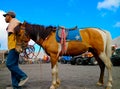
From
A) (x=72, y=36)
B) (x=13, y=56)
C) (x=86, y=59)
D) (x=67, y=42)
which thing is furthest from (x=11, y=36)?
(x=86, y=59)

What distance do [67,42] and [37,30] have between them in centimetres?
110

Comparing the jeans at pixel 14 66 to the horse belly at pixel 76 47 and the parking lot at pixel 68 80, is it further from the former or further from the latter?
the horse belly at pixel 76 47

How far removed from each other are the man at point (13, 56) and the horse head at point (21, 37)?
125mm

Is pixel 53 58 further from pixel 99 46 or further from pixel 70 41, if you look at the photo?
pixel 99 46

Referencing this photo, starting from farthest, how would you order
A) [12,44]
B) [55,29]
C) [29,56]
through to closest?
1. [29,56]
2. [55,29]
3. [12,44]

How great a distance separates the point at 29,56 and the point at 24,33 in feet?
4.96

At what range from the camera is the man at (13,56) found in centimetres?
990

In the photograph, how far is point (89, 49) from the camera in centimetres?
1084

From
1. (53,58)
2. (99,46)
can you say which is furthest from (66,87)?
(99,46)

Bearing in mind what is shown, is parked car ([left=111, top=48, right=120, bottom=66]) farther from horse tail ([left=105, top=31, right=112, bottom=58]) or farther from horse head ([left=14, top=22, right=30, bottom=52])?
horse head ([left=14, top=22, right=30, bottom=52])

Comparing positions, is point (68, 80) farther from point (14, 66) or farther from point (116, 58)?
point (116, 58)

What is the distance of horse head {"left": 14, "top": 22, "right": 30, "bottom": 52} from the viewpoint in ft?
32.4

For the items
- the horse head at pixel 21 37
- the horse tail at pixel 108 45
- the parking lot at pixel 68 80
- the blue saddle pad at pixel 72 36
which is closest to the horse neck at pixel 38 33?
the horse head at pixel 21 37

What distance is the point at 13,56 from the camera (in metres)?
9.97
